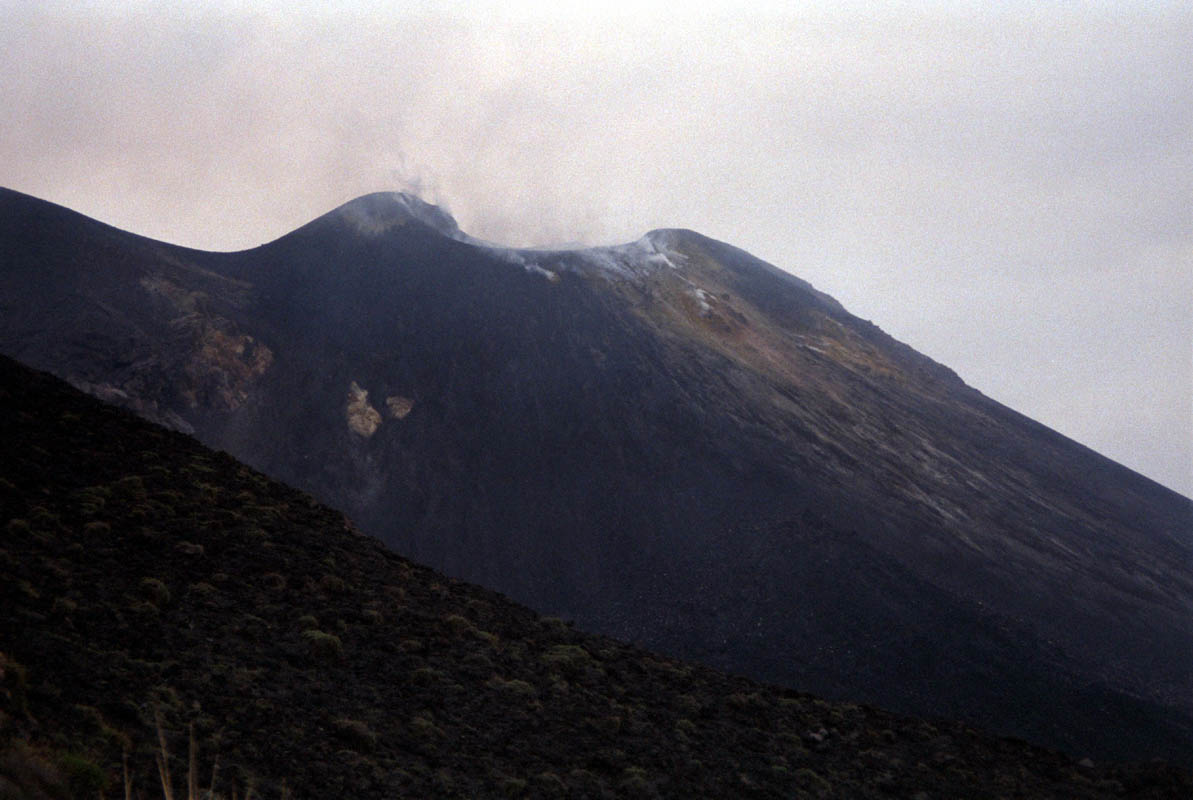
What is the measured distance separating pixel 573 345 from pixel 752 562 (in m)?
24.4

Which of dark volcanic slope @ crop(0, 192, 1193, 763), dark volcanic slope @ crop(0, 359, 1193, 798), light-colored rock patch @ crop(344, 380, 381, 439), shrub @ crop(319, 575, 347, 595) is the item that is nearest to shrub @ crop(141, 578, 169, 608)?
dark volcanic slope @ crop(0, 359, 1193, 798)

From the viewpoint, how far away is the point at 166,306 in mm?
61281

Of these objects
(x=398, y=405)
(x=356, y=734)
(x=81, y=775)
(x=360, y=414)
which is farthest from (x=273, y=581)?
(x=398, y=405)

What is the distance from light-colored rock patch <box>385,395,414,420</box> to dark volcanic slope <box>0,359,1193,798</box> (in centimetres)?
3109

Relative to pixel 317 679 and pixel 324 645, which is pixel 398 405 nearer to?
pixel 324 645

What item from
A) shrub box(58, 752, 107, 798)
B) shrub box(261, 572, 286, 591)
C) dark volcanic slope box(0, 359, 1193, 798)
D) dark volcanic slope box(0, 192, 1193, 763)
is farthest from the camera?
dark volcanic slope box(0, 192, 1193, 763)

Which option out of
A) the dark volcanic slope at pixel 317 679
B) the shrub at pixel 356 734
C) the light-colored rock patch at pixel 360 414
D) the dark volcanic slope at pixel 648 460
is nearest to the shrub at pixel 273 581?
the dark volcanic slope at pixel 317 679

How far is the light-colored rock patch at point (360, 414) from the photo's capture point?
192ft

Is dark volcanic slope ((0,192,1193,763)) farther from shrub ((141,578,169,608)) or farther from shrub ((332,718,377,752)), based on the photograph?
shrub ((141,578,169,608))

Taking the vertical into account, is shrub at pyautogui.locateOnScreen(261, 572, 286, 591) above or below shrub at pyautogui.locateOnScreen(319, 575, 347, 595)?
below

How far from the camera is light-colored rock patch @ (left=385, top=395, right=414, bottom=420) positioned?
6044cm

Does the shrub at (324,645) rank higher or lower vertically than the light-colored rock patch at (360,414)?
lower

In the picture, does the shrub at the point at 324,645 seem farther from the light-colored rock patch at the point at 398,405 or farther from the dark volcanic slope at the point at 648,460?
the light-colored rock patch at the point at 398,405

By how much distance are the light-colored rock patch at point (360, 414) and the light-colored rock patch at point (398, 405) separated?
101cm
